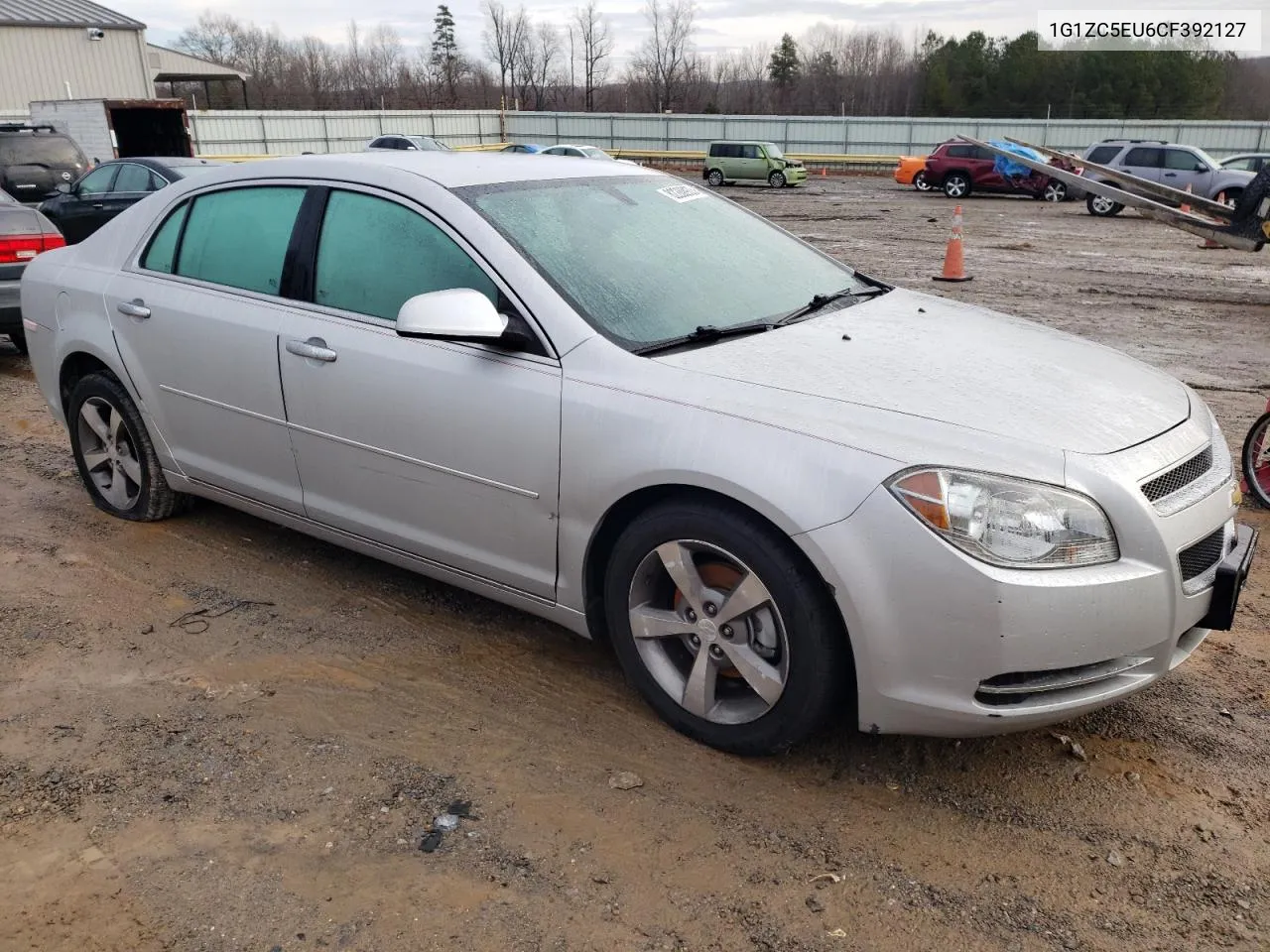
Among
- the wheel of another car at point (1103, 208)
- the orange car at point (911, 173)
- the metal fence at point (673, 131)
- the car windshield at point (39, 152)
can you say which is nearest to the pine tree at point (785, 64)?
the metal fence at point (673, 131)

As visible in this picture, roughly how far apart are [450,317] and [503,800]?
1.37 meters

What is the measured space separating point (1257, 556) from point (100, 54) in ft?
131

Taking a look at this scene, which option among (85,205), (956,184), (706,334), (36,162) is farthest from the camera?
(956,184)

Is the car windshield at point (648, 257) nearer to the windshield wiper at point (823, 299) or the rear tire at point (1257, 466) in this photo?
the windshield wiper at point (823, 299)

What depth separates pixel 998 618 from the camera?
2408mm

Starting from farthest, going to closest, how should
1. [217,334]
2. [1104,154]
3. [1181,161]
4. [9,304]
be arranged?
1. [1104,154]
2. [1181,161]
3. [9,304]
4. [217,334]

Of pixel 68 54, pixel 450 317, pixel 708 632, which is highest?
pixel 68 54

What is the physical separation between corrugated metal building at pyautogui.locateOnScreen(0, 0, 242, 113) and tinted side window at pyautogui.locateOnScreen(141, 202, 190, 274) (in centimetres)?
3535

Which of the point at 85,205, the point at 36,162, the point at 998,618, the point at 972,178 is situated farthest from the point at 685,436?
the point at 972,178

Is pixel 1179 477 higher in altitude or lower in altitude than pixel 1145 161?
higher

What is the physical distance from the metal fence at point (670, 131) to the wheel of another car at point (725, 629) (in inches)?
1396

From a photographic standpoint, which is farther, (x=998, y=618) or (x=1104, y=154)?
Answer: (x=1104, y=154)

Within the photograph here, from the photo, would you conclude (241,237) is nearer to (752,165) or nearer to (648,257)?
(648,257)

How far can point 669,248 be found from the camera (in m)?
3.53
